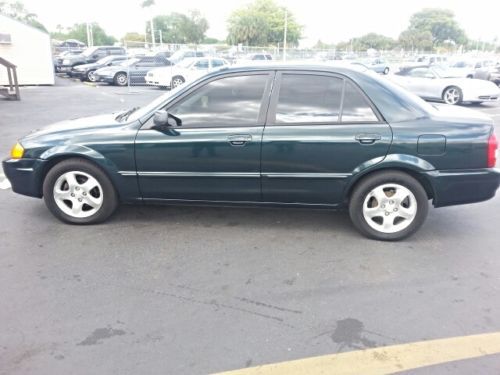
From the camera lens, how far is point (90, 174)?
4.26 meters

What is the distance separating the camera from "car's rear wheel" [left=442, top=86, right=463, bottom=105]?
568 inches

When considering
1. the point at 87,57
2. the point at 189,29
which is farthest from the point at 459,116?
the point at 189,29

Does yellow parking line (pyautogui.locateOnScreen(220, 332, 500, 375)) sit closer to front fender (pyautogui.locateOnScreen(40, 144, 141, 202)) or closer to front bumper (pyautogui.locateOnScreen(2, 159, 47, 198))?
front fender (pyautogui.locateOnScreen(40, 144, 141, 202))

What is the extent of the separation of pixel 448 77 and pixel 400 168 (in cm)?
1259

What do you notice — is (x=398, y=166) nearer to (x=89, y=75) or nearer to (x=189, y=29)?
(x=89, y=75)

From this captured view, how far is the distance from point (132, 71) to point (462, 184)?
19.8 meters

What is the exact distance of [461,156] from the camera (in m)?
3.91

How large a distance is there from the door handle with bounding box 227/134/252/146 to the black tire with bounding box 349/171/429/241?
42.6 inches

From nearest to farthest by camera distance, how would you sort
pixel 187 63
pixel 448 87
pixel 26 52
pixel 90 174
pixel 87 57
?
1. pixel 90 174
2. pixel 448 87
3. pixel 26 52
4. pixel 187 63
5. pixel 87 57

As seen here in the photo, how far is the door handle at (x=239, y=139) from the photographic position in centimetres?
399

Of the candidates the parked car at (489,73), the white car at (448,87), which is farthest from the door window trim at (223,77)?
the parked car at (489,73)

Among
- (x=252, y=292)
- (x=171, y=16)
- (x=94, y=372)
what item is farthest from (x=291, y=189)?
(x=171, y=16)

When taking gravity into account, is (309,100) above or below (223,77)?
below

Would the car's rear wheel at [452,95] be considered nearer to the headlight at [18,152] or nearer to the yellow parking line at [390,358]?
the yellow parking line at [390,358]
